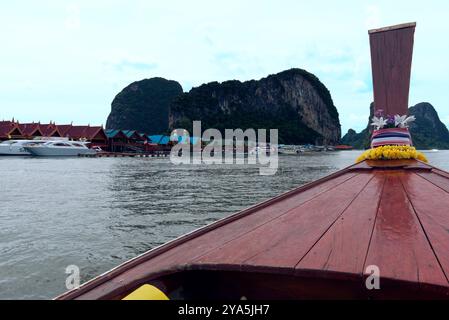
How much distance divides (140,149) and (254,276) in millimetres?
68701

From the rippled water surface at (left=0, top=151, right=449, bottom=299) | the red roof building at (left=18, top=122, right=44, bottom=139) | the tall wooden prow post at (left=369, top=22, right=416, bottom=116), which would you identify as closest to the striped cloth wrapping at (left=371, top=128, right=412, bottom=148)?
the tall wooden prow post at (left=369, top=22, right=416, bottom=116)

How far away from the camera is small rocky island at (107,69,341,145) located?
420ft

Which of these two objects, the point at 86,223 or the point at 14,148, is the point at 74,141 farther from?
the point at 86,223

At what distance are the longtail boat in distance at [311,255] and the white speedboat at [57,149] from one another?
49.9 m

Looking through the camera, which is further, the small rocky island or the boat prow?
the small rocky island

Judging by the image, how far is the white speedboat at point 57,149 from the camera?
1841 inches

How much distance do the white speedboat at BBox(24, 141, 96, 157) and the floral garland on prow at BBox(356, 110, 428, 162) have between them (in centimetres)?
4901

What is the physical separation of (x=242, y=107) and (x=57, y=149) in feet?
324

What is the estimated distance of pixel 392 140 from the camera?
532 centimetres

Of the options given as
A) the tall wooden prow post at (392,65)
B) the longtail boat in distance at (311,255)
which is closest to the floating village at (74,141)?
the tall wooden prow post at (392,65)

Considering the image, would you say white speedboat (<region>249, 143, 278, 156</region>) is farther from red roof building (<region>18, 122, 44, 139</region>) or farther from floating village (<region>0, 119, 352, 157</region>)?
red roof building (<region>18, 122, 44, 139</region>)

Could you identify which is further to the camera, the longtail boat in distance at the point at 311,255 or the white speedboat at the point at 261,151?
the white speedboat at the point at 261,151

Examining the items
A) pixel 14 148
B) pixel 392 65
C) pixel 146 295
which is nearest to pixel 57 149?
pixel 14 148

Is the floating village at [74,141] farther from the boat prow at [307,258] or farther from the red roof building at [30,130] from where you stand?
the boat prow at [307,258]
